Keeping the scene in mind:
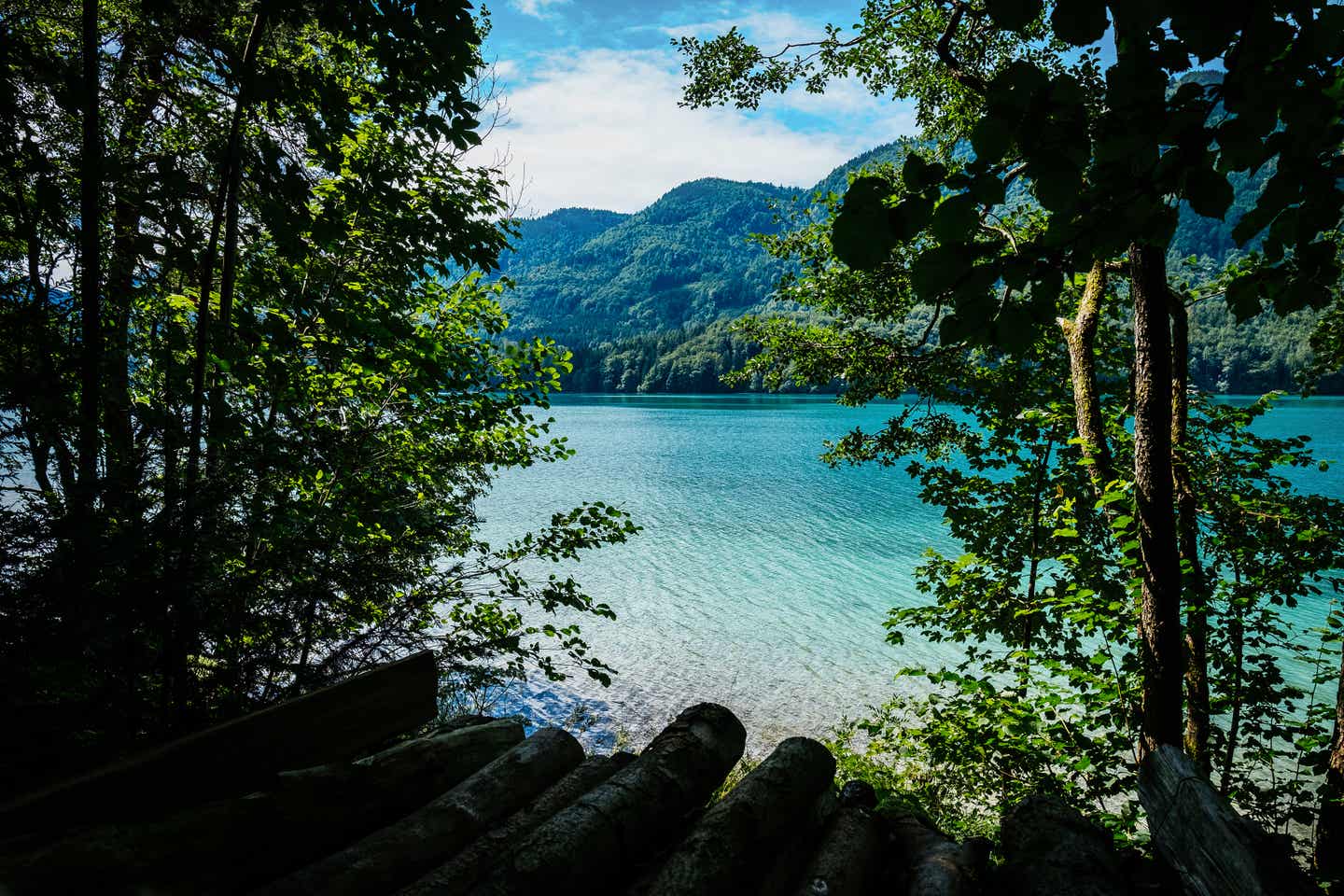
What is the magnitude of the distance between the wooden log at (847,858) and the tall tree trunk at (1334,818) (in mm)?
2242

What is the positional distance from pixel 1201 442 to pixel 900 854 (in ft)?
19.6

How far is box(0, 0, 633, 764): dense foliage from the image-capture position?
286cm

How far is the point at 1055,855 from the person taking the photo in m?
2.36

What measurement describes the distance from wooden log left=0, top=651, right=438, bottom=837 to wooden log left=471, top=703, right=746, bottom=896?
109cm

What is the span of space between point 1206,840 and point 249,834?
323 cm

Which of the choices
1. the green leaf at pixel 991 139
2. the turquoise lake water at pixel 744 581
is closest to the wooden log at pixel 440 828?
the green leaf at pixel 991 139

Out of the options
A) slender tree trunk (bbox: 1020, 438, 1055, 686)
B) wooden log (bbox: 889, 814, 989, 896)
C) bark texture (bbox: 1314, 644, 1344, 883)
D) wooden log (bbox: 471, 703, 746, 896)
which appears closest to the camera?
wooden log (bbox: 471, 703, 746, 896)

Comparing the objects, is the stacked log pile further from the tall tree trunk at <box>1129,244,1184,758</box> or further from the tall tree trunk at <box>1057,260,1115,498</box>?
the tall tree trunk at <box>1057,260,1115,498</box>

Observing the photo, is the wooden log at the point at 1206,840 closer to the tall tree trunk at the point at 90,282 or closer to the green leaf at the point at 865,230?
the green leaf at the point at 865,230

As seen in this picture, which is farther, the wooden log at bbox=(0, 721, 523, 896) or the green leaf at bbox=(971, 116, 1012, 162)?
the wooden log at bbox=(0, 721, 523, 896)

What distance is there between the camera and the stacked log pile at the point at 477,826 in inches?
76.8

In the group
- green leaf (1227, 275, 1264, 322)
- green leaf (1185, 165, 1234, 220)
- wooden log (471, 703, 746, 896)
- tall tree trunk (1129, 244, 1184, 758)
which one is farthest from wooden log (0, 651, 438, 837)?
tall tree trunk (1129, 244, 1184, 758)

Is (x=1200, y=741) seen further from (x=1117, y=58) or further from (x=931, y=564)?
(x=1117, y=58)

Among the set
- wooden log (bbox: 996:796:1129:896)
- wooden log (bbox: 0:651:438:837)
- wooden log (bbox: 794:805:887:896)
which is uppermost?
wooden log (bbox: 0:651:438:837)
